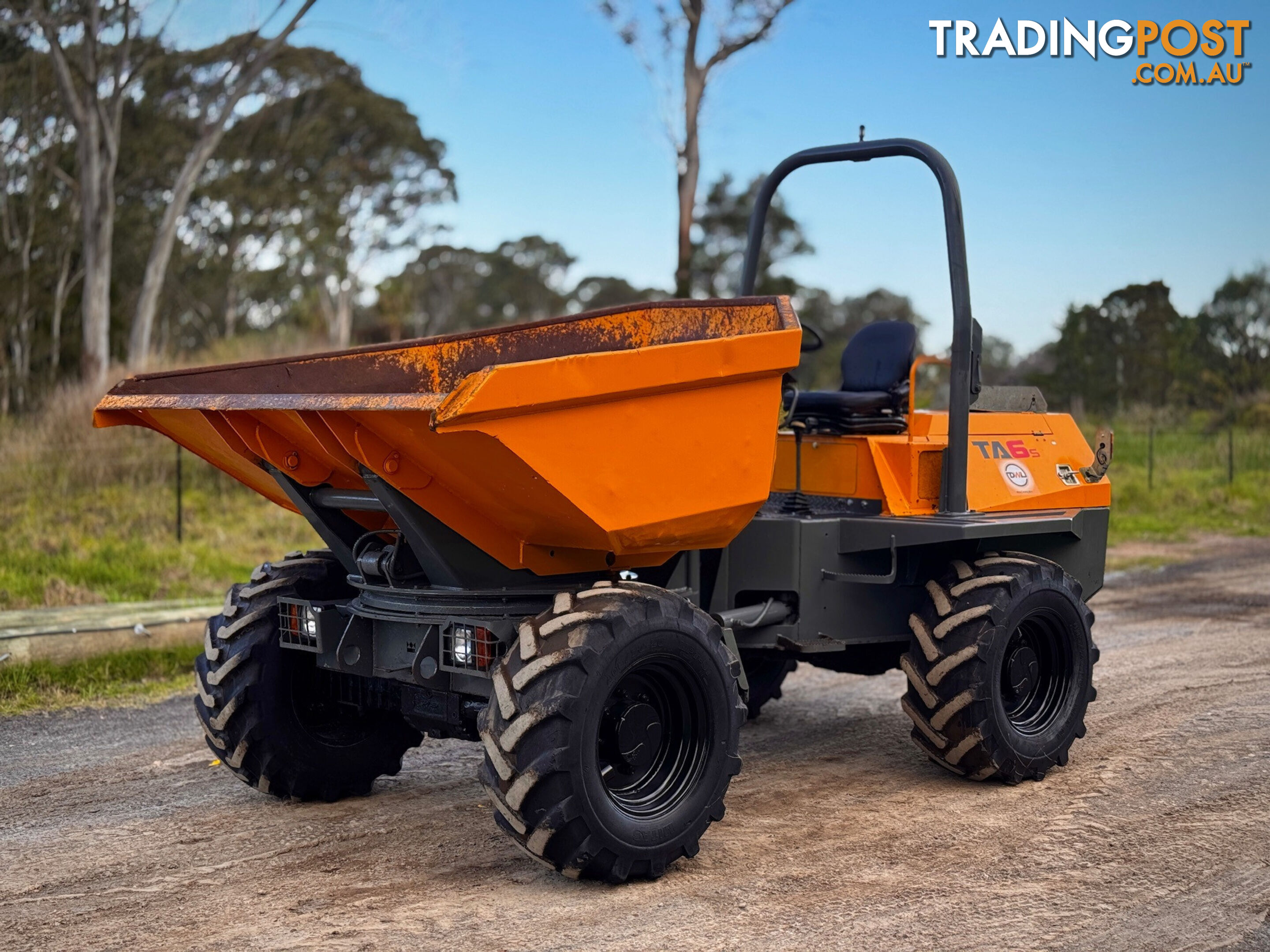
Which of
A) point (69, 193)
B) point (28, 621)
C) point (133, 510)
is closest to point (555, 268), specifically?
point (69, 193)

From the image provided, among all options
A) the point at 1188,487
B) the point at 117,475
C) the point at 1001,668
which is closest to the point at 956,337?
the point at 1001,668

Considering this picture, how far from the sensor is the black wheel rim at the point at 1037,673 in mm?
6078

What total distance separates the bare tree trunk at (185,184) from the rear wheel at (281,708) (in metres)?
19.8

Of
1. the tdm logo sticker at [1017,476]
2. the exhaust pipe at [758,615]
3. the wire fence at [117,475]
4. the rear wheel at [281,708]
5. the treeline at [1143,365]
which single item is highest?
the treeline at [1143,365]

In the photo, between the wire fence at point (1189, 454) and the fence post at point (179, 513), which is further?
the wire fence at point (1189, 454)

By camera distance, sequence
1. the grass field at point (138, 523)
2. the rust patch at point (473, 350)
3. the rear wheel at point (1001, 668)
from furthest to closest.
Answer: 1. the grass field at point (138, 523)
2. the rear wheel at point (1001, 668)
3. the rust patch at point (473, 350)

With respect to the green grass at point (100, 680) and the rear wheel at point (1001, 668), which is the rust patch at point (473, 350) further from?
the green grass at point (100, 680)

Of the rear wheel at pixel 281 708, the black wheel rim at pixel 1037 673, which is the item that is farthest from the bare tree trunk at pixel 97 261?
the black wheel rim at pixel 1037 673

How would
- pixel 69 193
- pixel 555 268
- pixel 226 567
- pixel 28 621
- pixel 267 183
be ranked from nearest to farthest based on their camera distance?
pixel 28 621 < pixel 226 567 < pixel 69 193 < pixel 267 183 < pixel 555 268

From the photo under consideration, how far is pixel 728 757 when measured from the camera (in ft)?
16.0

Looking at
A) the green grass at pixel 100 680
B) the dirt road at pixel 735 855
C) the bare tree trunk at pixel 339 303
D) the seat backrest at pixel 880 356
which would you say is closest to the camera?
the dirt road at pixel 735 855

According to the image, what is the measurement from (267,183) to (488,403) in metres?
31.8

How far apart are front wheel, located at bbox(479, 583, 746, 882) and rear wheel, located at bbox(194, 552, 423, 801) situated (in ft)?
4.59

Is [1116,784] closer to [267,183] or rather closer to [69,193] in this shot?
[69,193]
